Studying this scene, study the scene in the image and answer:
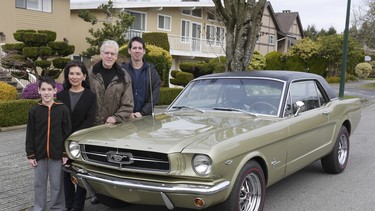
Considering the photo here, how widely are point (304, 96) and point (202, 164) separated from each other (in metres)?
2.77

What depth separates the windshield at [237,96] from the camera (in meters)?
5.25

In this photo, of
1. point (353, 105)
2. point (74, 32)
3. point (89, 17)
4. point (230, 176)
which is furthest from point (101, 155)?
point (74, 32)

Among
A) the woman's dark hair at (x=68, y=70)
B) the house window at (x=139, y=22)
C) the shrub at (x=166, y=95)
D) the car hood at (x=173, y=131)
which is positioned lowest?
the shrub at (x=166, y=95)

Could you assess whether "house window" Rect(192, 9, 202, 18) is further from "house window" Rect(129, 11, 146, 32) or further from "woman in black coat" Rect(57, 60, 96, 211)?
"woman in black coat" Rect(57, 60, 96, 211)

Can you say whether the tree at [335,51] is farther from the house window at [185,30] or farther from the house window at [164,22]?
the house window at [164,22]

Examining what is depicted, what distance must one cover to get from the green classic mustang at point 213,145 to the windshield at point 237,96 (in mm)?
13

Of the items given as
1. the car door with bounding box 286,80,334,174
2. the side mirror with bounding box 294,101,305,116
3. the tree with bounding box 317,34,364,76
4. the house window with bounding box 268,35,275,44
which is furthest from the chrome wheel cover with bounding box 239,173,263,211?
the house window with bounding box 268,35,275,44

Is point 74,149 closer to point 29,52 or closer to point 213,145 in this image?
point 213,145

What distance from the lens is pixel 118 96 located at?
489 centimetres

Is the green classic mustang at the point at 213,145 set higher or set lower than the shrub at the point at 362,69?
higher

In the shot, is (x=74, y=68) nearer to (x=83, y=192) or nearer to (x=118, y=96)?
(x=118, y=96)

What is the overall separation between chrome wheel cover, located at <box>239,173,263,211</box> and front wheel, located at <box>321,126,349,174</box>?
2377 millimetres

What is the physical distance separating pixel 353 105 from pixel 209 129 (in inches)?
153

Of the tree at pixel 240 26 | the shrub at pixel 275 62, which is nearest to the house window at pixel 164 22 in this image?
the shrub at pixel 275 62
